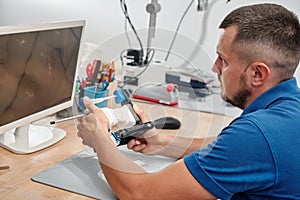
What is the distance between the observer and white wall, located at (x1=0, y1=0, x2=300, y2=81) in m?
2.47

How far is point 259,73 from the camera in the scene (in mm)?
1047

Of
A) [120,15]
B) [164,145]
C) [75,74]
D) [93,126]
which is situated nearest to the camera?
[93,126]

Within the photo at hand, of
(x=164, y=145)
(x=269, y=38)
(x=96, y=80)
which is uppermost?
(x=269, y=38)

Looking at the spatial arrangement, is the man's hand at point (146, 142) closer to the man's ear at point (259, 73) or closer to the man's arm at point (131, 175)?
the man's arm at point (131, 175)

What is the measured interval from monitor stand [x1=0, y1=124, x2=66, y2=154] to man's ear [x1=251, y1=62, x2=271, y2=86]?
2.43ft

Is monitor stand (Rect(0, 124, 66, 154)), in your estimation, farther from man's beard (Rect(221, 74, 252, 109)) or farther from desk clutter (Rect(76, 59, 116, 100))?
man's beard (Rect(221, 74, 252, 109))

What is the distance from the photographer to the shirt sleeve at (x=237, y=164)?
0.91 metres

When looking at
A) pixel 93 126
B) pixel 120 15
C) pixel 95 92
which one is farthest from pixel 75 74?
pixel 120 15

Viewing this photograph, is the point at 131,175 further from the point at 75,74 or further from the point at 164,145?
the point at 75,74

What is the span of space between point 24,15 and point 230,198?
8.31 feet

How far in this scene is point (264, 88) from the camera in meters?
1.06

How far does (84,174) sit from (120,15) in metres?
1.66

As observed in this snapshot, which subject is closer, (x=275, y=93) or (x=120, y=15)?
(x=275, y=93)

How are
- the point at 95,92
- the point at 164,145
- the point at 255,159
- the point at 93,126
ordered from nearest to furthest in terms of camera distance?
the point at 255,159 < the point at 93,126 < the point at 164,145 < the point at 95,92
